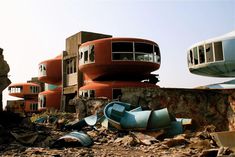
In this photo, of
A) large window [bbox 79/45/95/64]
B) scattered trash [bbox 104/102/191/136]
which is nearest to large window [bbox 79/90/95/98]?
large window [bbox 79/45/95/64]

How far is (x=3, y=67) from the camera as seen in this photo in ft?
51.3

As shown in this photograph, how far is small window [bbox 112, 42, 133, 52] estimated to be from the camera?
26.0 meters

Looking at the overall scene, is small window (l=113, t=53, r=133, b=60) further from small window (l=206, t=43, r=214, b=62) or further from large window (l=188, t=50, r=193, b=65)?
large window (l=188, t=50, r=193, b=65)

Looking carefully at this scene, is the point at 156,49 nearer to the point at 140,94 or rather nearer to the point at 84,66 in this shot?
the point at 84,66

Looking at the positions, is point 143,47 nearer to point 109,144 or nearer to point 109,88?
point 109,88

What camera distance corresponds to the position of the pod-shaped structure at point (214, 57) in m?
30.4

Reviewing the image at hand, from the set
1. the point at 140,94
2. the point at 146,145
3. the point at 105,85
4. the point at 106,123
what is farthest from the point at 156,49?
the point at 146,145

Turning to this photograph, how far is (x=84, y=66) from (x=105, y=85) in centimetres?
342

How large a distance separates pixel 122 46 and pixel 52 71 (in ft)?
46.2

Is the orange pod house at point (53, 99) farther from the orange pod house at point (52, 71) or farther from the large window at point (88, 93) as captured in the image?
the large window at point (88, 93)

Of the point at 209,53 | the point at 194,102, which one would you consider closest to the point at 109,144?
the point at 194,102

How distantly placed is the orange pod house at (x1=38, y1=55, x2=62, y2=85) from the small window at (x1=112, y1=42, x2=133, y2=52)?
1348cm

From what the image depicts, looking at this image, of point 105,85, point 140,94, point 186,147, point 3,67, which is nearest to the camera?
point 186,147

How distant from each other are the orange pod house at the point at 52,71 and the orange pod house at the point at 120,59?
1074cm
